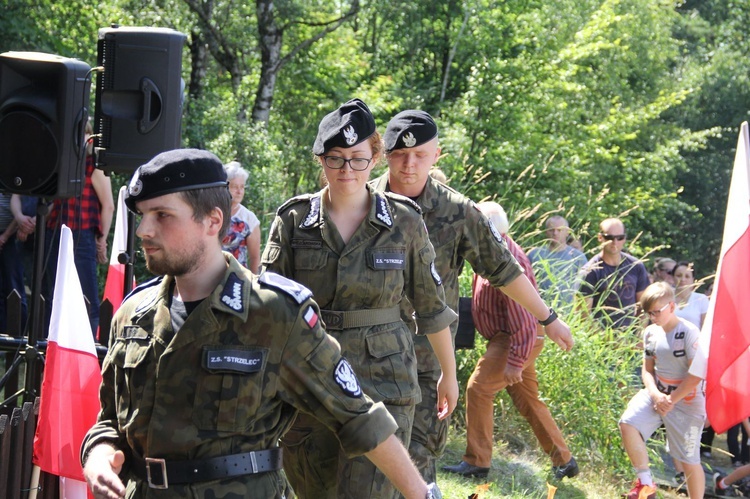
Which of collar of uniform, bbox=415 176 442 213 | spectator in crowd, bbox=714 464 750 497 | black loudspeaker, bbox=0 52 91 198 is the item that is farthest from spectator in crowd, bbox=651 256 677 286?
black loudspeaker, bbox=0 52 91 198

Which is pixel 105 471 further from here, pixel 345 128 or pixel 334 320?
pixel 345 128

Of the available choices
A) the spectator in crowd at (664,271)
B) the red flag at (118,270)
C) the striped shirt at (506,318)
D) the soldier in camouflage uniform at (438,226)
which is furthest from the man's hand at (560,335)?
the spectator in crowd at (664,271)

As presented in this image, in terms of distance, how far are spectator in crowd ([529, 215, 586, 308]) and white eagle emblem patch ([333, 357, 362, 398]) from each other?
6.14m

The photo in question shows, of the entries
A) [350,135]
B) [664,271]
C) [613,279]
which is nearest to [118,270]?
[350,135]

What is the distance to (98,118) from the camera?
5.99 meters

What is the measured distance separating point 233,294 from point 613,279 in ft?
23.6

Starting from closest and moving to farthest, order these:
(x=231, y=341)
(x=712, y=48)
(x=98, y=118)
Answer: (x=231, y=341) < (x=98, y=118) < (x=712, y=48)

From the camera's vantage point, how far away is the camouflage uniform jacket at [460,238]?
5.10 meters

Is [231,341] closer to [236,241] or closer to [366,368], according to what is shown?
[366,368]

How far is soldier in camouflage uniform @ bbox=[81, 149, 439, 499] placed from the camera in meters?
2.69

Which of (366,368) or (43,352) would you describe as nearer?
(366,368)

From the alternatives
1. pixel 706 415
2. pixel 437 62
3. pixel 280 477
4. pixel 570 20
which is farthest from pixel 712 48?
pixel 280 477

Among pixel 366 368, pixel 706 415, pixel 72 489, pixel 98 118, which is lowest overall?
pixel 706 415

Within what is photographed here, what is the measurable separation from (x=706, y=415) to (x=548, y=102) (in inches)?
578
